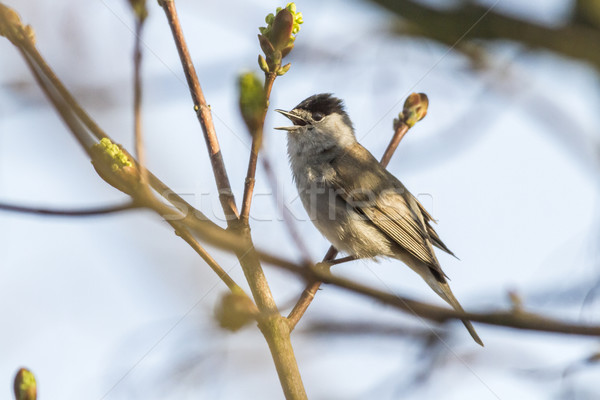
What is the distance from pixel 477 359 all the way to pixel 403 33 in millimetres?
1880

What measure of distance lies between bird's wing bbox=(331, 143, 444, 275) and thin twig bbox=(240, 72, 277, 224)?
2.80m

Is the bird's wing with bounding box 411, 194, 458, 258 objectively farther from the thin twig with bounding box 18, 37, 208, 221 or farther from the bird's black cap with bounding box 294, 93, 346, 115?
the thin twig with bounding box 18, 37, 208, 221

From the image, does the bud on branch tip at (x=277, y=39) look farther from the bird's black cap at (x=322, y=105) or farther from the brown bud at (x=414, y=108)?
the bird's black cap at (x=322, y=105)

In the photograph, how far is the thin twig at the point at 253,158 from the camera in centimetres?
150

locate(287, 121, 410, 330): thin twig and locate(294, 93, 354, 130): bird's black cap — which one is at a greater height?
locate(294, 93, 354, 130): bird's black cap

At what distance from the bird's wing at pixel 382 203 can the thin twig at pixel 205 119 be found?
2.62 metres

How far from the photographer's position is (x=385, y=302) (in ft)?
3.44

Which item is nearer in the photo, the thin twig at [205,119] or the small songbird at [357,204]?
the thin twig at [205,119]

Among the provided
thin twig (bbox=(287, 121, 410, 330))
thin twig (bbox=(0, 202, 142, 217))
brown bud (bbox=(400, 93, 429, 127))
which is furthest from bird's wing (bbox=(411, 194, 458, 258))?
thin twig (bbox=(0, 202, 142, 217))

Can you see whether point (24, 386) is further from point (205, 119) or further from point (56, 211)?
point (205, 119)

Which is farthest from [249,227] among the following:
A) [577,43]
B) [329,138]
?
[329,138]

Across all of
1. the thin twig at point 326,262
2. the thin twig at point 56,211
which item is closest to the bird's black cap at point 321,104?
the thin twig at point 326,262

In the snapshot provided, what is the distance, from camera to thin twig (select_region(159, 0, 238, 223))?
5.86 ft

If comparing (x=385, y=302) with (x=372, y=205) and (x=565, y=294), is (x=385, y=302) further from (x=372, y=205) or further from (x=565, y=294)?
(x=372, y=205)
